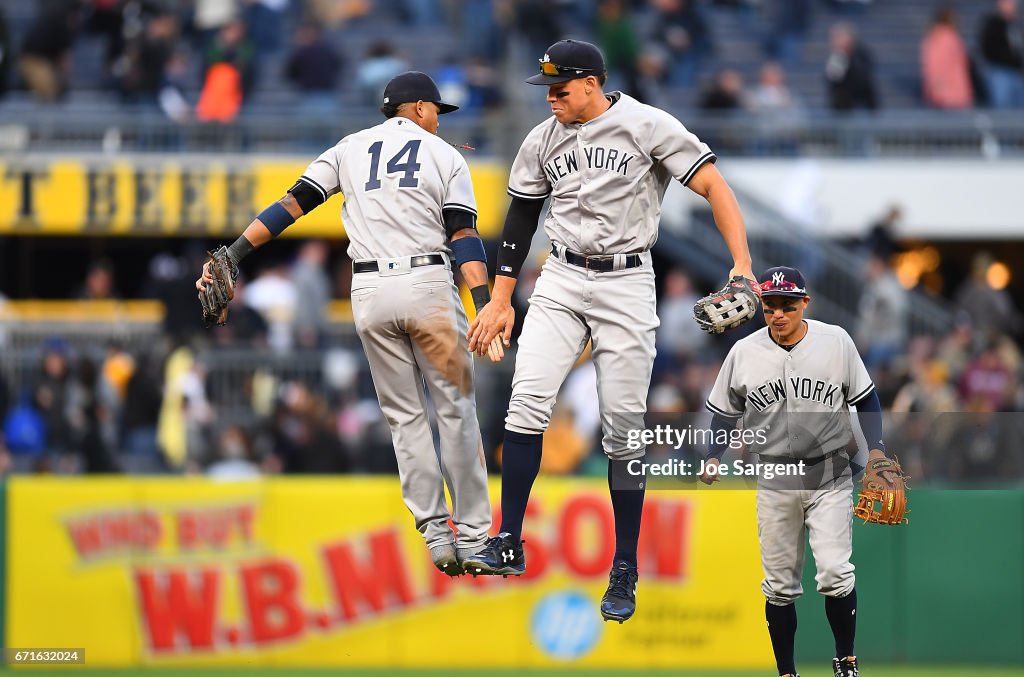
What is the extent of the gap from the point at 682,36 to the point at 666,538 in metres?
8.60

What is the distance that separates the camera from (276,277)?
18.6 meters

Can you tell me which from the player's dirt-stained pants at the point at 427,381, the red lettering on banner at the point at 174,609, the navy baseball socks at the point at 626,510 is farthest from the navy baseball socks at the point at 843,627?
the red lettering on banner at the point at 174,609

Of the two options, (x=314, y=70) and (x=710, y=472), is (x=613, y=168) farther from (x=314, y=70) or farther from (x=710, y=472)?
(x=314, y=70)

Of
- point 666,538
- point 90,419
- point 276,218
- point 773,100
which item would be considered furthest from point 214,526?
point 773,100

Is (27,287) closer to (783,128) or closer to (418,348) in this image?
(783,128)

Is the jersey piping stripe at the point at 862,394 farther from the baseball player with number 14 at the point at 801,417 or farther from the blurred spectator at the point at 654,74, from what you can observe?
the blurred spectator at the point at 654,74

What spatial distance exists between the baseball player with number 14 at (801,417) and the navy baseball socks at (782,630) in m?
0.44

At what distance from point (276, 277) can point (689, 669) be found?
6121 mm

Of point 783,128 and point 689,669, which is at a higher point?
point 783,128

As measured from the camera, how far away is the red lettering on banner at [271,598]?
16016 millimetres

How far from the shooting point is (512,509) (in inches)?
348

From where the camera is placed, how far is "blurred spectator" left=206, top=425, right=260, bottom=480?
16969 millimetres

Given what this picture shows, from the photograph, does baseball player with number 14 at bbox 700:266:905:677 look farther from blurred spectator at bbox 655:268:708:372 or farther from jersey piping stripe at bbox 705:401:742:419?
blurred spectator at bbox 655:268:708:372

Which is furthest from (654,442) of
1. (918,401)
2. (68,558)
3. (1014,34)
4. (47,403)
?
(1014,34)
